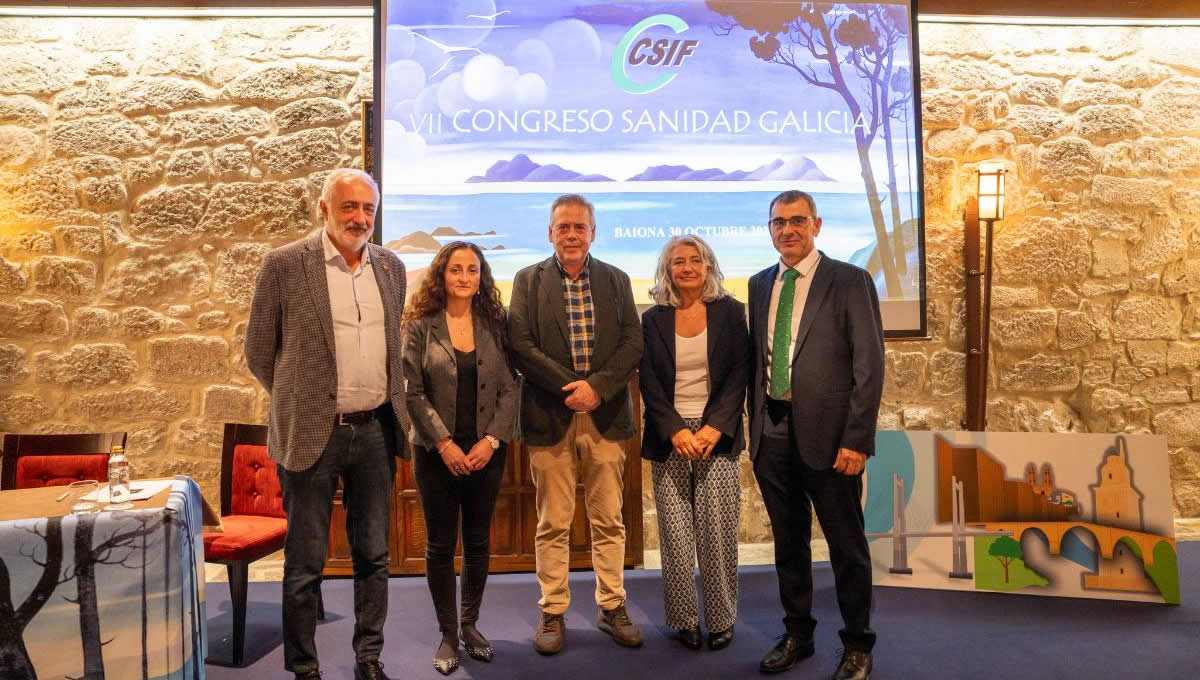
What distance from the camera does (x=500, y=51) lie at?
4.26 m

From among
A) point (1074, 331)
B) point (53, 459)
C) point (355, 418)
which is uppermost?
point (1074, 331)

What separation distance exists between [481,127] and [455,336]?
1888mm

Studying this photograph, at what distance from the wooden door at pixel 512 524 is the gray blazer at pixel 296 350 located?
5.21 feet

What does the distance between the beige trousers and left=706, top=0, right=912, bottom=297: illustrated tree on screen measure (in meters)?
2.38

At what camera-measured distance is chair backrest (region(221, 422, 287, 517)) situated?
3.32m

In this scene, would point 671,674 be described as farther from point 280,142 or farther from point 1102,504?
point 280,142

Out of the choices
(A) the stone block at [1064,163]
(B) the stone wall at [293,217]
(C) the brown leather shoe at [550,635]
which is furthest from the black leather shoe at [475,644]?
(A) the stone block at [1064,163]

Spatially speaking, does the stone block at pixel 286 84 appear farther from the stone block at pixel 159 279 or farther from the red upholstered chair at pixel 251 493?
the red upholstered chair at pixel 251 493

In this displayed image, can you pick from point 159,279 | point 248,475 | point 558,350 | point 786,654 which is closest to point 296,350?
point 558,350

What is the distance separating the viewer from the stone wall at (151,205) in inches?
164

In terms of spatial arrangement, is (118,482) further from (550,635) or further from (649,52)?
(649,52)

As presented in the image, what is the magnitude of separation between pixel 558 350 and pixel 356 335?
2.40ft

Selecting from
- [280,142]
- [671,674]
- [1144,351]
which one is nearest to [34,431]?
[280,142]

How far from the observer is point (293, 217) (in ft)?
14.0
